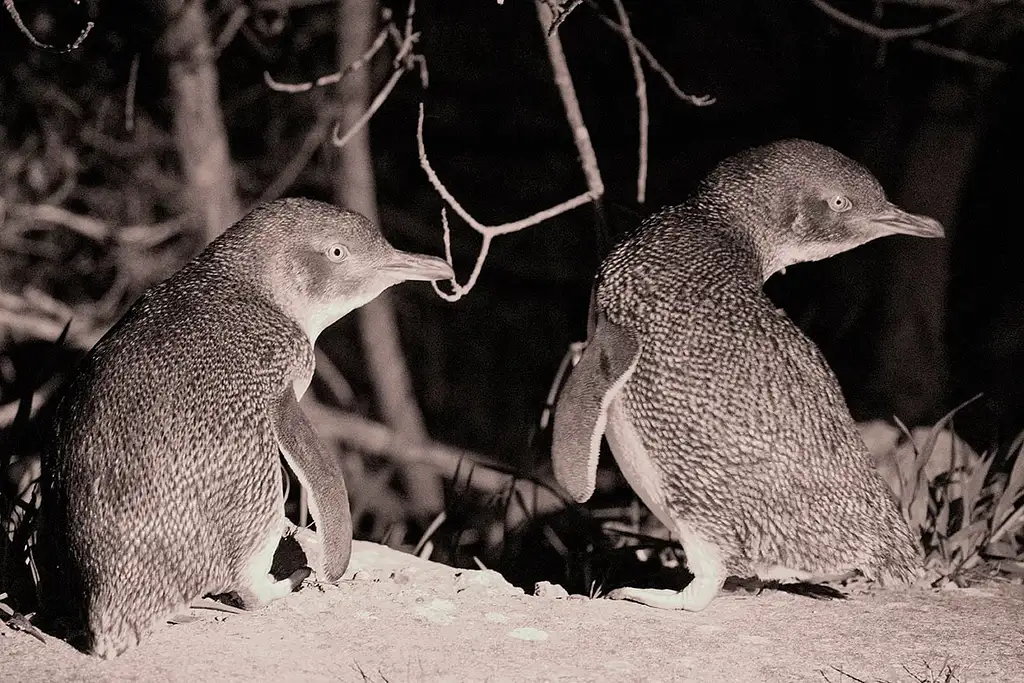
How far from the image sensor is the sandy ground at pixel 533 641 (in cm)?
297

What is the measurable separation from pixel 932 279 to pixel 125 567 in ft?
12.4

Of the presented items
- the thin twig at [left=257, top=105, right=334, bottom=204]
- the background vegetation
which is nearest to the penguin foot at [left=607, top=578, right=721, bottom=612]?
the background vegetation

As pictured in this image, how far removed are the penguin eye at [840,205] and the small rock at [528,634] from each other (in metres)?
1.50

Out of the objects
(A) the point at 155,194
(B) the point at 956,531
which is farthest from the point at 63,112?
(B) the point at 956,531

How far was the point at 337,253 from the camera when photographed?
3660mm

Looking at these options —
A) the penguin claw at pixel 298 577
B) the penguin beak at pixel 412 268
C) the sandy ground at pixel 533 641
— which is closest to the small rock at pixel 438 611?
the sandy ground at pixel 533 641

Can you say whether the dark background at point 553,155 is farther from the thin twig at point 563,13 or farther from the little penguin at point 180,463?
the little penguin at point 180,463

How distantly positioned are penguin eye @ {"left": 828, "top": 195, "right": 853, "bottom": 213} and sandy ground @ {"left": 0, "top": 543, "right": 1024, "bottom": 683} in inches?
43.5

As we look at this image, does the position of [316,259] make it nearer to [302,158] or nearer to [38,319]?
[38,319]

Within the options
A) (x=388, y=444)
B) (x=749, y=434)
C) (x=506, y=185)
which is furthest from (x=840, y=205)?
(x=506, y=185)

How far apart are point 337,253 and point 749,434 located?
4.00ft

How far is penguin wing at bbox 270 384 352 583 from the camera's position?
10.7 feet

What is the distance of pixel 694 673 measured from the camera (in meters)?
3.02

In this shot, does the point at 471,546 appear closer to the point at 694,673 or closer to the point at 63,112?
the point at 694,673
